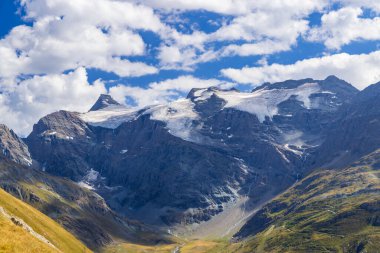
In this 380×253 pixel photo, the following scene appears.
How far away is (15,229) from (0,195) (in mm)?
156187

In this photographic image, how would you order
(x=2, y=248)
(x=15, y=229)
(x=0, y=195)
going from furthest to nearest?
1. (x=0, y=195)
2. (x=15, y=229)
3. (x=2, y=248)

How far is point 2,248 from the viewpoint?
3509 cm

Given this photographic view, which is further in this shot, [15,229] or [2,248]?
[15,229]

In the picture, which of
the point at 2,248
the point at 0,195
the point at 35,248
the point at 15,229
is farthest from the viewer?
the point at 0,195

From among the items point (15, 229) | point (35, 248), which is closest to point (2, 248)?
point (35, 248)

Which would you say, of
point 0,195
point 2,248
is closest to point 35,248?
point 2,248

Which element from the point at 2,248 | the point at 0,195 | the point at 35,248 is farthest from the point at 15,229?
the point at 0,195

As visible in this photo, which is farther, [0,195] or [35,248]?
[0,195]


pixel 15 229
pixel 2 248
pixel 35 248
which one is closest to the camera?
pixel 2 248

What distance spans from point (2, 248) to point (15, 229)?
7.74 meters

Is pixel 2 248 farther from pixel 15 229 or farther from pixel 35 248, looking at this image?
pixel 15 229

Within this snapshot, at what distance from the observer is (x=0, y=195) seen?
188250mm

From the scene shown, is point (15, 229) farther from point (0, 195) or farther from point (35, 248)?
point (0, 195)

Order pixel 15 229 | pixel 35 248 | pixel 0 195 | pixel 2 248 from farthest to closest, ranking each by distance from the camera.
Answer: pixel 0 195
pixel 15 229
pixel 35 248
pixel 2 248
